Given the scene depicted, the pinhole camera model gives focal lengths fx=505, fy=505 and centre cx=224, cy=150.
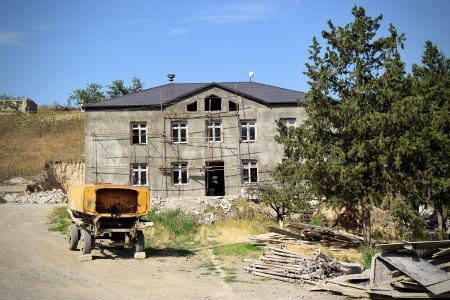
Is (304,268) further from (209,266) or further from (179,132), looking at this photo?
(179,132)

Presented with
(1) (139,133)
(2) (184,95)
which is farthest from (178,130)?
(1) (139,133)

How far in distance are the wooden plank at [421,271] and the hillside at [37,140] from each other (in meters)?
43.0

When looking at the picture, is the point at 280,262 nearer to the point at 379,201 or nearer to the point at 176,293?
the point at 176,293

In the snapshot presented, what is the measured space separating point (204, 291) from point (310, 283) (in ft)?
9.53

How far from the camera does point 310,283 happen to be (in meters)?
13.5

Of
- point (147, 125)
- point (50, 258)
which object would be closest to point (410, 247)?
point (50, 258)

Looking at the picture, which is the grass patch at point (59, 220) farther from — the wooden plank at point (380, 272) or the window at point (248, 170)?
the wooden plank at point (380, 272)

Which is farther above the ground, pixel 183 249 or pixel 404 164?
pixel 404 164

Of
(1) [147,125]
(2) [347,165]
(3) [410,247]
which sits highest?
(1) [147,125]

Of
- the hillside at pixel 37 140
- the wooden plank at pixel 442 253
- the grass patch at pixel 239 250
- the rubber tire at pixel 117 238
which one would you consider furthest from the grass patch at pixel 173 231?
the hillside at pixel 37 140

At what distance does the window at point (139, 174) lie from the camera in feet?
121

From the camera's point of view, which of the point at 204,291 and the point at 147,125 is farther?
the point at 147,125

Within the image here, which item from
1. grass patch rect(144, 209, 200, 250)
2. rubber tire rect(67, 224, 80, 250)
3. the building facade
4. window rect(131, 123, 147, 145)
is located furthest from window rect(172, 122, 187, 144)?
rubber tire rect(67, 224, 80, 250)

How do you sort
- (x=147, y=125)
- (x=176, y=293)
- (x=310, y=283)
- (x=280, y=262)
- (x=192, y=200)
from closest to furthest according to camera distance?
(x=176, y=293), (x=310, y=283), (x=280, y=262), (x=192, y=200), (x=147, y=125)
